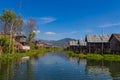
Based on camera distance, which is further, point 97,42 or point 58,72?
point 97,42

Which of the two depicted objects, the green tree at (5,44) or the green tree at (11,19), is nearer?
the green tree at (5,44)

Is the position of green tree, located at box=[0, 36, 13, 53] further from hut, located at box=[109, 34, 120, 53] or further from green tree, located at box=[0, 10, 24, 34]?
hut, located at box=[109, 34, 120, 53]

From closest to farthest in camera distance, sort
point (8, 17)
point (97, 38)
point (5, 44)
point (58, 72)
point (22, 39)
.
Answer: point (58, 72) < point (5, 44) < point (8, 17) < point (97, 38) < point (22, 39)

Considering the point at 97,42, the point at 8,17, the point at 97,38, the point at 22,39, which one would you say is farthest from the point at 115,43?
the point at 22,39

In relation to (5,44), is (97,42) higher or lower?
higher

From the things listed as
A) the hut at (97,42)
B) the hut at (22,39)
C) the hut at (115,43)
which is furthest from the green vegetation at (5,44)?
the hut at (22,39)

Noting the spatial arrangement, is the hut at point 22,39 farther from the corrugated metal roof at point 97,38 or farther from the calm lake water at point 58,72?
the calm lake water at point 58,72

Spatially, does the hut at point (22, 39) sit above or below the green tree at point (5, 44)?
above

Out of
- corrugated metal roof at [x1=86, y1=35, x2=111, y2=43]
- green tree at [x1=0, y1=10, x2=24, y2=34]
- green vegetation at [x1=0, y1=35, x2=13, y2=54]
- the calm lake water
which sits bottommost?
the calm lake water

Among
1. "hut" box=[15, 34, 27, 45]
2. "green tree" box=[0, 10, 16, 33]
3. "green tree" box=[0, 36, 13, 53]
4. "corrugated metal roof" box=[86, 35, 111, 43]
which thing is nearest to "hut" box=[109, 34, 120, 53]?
"corrugated metal roof" box=[86, 35, 111, 43]

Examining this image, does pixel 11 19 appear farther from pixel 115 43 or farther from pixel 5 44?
pixel 115 43

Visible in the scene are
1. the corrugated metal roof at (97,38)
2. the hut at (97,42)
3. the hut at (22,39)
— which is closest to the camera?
the hut at (97,42)

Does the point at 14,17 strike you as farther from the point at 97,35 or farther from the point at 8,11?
the point at 97,35

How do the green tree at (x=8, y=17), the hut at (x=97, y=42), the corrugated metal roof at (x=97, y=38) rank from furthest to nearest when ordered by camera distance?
the corrugated metal roof at (x=97, y=38), the hut at (x=97, y=42), the green tree at (x=8, y=17)
